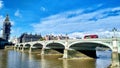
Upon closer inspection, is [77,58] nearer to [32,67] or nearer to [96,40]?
[96,40]

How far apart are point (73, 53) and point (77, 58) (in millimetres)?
1971

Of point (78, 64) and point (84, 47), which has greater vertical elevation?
point (84, 47)

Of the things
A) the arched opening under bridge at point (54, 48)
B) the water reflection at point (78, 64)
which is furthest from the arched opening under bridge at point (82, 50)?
the arched opening under bridge at point (54, 48)

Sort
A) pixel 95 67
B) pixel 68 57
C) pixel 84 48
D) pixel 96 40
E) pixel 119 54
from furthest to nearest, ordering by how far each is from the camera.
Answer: pixel 84 48 < pixel 68 57 < pixel 96 40 < pixel 95 67 < pixel 119 54

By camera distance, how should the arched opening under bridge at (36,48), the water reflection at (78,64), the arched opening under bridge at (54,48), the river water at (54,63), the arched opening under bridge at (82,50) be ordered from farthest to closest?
the arched opening under bridge at (36,48), the arched opening under bridge at (54,48), the arched opening under bridge at (82,50), the water reflection at (78,64), the river water at (54,63)

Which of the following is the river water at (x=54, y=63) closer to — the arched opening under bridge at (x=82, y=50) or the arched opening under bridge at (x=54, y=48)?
the arched opening under bridge at (x=82, y=50)

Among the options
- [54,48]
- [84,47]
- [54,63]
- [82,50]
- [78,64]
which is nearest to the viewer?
[78,64]

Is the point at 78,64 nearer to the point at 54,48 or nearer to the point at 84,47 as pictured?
the point at 84,47

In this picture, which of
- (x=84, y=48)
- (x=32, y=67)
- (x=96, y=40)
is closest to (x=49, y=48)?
(x=84, y=48)

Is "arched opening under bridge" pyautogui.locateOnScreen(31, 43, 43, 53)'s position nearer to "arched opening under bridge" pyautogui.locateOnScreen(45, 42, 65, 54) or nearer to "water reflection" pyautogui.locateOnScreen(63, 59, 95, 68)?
"arched opening under bridge" pyautogui.locateOnScreen(45, 42, 65, 54)

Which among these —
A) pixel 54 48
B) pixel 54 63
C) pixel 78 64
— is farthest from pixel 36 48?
pixel 78 64

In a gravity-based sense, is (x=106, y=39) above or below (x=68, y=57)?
above

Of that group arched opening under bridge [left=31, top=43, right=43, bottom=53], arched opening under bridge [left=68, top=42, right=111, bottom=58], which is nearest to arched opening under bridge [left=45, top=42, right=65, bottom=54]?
arched opening under bridge [left=31, top=43, right=43, bottom=53]

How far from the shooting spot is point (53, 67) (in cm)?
4581
